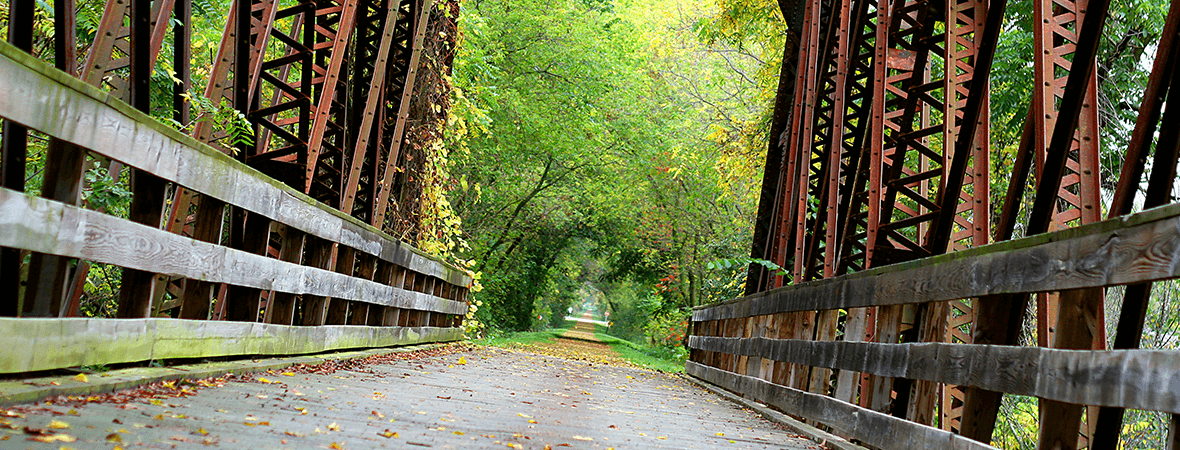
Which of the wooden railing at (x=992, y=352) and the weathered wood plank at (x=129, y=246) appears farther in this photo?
the weathered wood plank at (x=129, y=246)

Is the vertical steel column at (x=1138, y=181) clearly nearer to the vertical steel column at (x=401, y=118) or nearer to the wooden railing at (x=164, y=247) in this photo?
the wooden railing at (x=164, y=247)

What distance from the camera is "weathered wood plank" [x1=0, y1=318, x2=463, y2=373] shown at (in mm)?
3674

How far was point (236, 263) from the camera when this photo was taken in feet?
18.4

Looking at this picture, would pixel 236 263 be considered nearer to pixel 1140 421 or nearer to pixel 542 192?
pixel 1140 421

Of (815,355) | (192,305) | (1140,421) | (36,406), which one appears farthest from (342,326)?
(1140,421)

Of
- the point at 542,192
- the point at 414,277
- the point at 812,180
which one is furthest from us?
the point at 542,192

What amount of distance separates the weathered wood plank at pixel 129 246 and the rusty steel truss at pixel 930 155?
12.2 ft

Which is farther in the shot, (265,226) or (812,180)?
(812,180)

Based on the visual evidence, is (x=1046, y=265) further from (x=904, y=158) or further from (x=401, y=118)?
(x=401, y=118)

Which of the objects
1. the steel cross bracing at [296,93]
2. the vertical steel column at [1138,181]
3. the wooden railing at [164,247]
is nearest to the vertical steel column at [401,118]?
the steel cross bracing at [296,93]

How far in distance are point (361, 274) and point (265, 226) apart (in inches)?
117

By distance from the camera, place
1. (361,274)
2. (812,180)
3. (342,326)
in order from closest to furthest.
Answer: (342,326), (361,274), (812,180)

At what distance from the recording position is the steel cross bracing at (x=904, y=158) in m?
5.09

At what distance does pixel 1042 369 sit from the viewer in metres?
3.51
